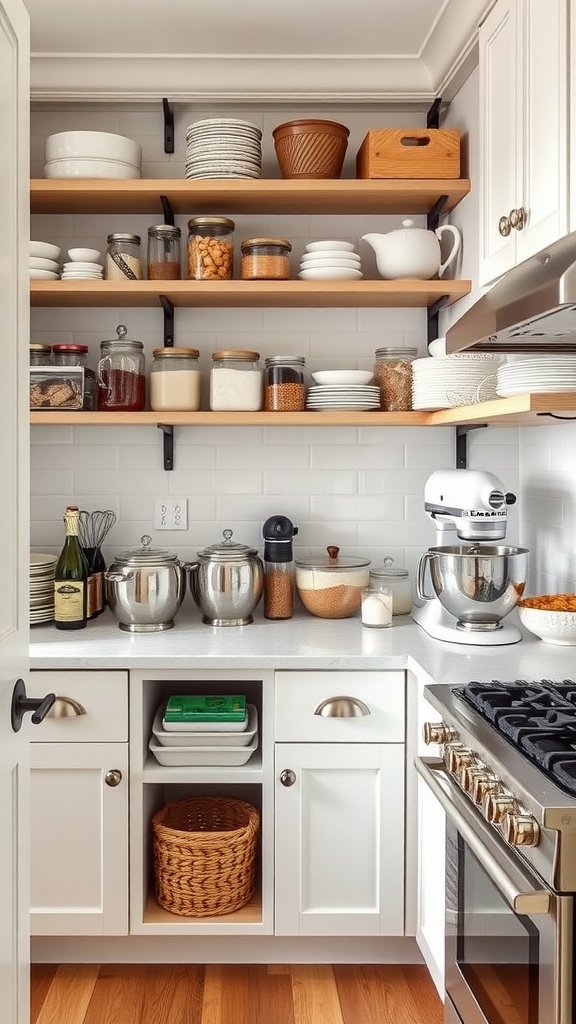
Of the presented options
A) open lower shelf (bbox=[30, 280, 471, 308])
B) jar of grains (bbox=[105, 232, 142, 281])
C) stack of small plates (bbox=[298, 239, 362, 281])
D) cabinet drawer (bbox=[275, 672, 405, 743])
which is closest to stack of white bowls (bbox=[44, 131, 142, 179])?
jar of grains (bbox=[105, 232, 142, 281])

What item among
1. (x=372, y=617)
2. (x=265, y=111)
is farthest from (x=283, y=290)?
(x=372, y=617)

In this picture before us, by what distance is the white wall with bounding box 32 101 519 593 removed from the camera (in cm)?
295

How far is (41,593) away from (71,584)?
0.14m

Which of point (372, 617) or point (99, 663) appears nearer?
point (99, 663)

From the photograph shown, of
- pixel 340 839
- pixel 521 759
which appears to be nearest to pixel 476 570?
pixel 340 839

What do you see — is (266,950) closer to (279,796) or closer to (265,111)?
(279,796)

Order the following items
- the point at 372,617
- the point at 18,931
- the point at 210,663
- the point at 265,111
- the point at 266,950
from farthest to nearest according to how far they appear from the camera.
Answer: the point at 265,111 < the point at 372,617 < the point at 266,950 < the point at 210,663 < the point at 18,931

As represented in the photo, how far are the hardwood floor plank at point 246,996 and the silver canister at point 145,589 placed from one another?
92cm

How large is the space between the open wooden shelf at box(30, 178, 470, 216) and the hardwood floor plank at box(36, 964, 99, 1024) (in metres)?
2.12

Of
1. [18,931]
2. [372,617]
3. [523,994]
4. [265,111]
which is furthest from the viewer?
[265,111]

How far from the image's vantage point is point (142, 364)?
2.80 meters

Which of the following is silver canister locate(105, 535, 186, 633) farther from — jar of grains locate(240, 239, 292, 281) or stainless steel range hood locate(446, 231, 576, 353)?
stainless steel range hood locate(446, 231, 576, 353)

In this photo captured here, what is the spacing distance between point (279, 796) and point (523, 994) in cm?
104

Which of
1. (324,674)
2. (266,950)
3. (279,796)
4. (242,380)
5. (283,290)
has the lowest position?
(266,950)
